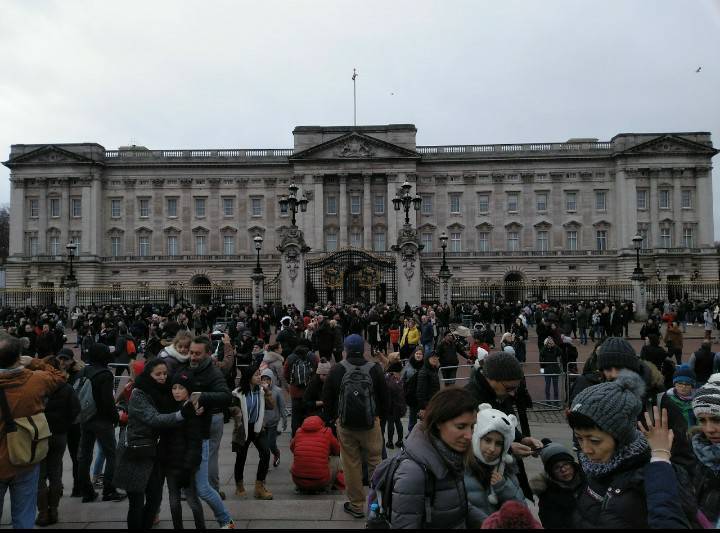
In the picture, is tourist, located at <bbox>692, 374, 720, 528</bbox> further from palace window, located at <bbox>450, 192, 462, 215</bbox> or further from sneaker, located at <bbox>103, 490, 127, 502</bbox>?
palace window, located at <bbox>450, 192, 462, 215</bbox>

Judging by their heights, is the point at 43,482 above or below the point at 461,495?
below

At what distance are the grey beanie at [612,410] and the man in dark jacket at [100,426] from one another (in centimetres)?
577

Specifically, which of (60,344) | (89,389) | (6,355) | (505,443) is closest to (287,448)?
(89,389)

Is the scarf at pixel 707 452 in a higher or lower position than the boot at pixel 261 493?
higher

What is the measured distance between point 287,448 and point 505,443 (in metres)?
6.81

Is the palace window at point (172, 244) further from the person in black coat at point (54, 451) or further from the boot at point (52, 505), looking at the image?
the boot at point (52, 505)

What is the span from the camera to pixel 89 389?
7227 millimetres

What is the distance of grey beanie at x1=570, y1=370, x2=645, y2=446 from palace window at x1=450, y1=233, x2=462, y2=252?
56986 mm

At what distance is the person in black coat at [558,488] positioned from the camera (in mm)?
3488

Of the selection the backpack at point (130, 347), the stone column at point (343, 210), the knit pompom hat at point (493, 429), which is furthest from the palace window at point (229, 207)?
the knit pompom hat at point (493, 429)

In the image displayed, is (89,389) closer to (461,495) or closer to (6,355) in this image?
(6,355)

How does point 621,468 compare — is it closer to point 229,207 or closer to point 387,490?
point 387,490

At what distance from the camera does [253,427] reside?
24.1 feet

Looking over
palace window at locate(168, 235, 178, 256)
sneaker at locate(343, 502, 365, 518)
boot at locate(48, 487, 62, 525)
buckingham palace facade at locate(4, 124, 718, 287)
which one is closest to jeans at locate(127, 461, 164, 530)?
boot at locate(48, 487, 62, 525)
